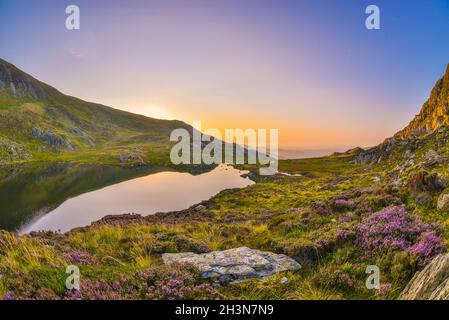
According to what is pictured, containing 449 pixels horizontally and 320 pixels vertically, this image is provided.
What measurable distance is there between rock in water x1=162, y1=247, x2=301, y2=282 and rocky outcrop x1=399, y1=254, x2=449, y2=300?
3.05 m

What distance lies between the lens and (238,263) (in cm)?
802

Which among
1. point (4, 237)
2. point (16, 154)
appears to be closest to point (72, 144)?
point (16, 154)

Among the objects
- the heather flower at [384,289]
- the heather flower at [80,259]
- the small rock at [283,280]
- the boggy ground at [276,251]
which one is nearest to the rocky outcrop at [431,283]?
the heather flower at [384,289]

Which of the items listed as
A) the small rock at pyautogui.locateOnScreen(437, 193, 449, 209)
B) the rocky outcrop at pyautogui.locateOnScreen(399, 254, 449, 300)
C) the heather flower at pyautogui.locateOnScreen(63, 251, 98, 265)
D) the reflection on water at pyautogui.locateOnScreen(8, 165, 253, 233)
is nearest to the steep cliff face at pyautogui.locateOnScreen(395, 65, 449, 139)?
the reflection on water at pyautogui.locateOnScreen(8, 165, 253, 233)

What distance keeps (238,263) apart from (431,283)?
4844mm

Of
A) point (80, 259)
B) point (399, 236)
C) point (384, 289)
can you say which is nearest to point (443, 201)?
point (399, 236)

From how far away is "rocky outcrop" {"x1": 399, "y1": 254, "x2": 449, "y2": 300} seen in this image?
16.2 feet

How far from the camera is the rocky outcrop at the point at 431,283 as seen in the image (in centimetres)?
494

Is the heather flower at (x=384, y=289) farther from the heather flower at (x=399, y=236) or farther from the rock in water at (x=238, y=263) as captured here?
the rock in water at (x=238, y=263)

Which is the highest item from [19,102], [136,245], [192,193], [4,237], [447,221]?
[19,102]

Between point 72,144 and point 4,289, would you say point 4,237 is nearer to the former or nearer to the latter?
point 4,289
